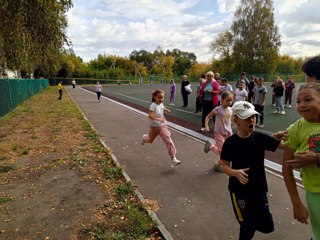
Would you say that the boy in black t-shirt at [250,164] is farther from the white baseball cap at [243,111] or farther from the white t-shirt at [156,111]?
the white t-shirt at [156,111]

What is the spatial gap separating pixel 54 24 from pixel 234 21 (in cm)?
5753

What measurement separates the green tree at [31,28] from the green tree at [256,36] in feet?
181

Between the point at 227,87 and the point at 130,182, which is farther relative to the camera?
the point at 227,87

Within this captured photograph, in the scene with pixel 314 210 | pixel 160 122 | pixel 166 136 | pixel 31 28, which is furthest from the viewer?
pixel 31 28

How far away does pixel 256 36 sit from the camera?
5681 centimetres

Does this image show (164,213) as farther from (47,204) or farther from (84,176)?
(84,176)

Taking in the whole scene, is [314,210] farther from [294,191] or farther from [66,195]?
[66,195]

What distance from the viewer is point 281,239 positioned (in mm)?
3357

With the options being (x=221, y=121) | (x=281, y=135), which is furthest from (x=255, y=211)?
(x=221, y=121)

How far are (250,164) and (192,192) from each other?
2354mm

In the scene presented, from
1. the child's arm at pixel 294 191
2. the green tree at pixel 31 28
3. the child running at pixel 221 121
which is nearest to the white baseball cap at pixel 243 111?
the child's arm at pixel 294 191

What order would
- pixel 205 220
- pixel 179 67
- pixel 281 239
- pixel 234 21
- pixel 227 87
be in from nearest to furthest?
pixel 281 239
pixel 205 220
pixel 227 87
pixel 234 21
pixel 179 67

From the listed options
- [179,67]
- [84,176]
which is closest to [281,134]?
[84,176]

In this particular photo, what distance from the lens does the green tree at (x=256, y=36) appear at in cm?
5672
